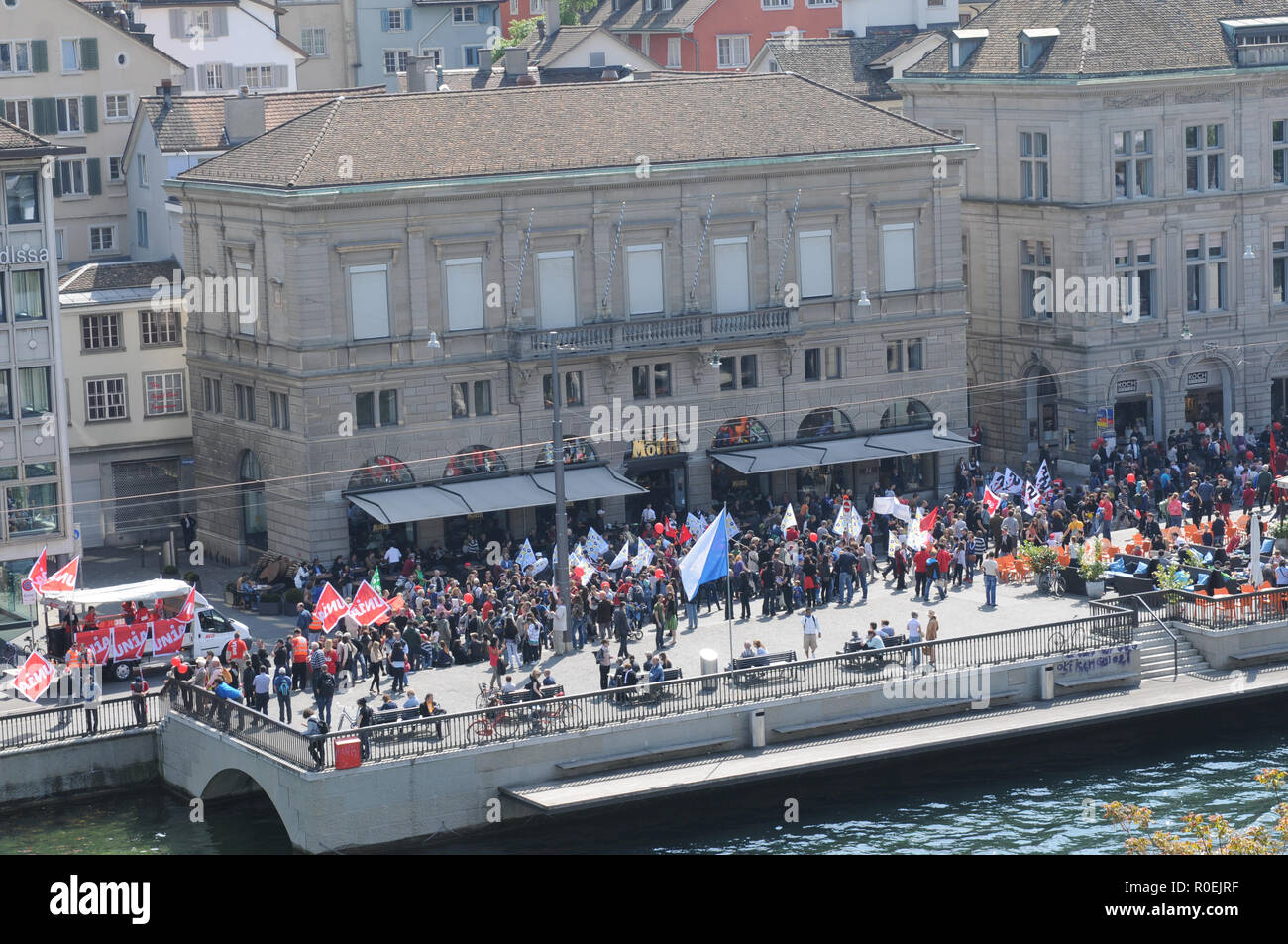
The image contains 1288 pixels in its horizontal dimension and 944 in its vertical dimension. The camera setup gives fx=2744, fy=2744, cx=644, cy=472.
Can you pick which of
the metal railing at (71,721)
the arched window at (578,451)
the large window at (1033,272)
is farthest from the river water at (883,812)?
the large window at (1033,272)

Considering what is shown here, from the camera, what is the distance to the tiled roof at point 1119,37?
3479 inches

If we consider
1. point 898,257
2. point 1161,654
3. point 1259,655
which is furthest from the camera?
point 898,257

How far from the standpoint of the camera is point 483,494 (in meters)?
75.6

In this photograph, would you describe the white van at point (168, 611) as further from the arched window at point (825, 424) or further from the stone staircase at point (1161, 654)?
the arched window at point (825, 424)

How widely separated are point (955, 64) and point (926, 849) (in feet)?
145

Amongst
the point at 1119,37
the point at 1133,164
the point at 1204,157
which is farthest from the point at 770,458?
the point at 1204,157

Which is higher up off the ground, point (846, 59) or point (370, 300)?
point (846, 59)

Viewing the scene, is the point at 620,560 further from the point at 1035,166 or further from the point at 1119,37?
the point at 1119,37

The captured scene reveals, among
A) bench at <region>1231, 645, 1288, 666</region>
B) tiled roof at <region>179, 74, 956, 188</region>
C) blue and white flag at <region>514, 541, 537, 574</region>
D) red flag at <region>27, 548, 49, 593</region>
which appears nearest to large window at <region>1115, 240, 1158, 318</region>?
tiled roof at <region>179, 74, 956, 188</region>

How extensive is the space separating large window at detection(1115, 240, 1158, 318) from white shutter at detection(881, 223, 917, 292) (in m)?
9.21

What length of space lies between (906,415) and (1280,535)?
46.9 ft

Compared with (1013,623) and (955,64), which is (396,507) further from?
(955,64)

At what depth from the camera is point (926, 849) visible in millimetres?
55219

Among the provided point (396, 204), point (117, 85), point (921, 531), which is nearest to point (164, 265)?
point (396, 204)
